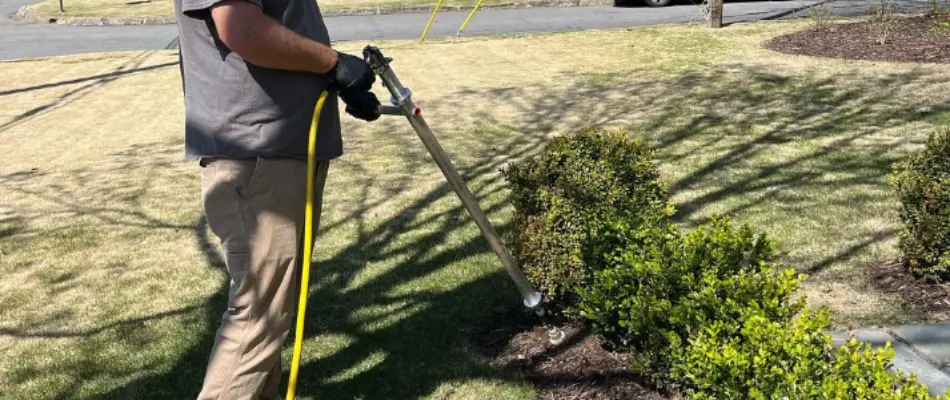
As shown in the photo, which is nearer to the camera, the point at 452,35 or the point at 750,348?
the point at 750,348

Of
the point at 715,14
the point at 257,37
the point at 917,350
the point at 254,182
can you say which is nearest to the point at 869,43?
the point at 715,14

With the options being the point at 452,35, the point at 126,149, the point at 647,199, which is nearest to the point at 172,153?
the point at 126,149

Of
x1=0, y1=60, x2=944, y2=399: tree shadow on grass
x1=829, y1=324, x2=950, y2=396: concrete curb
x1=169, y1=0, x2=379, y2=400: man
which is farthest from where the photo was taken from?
x1=0, y1=60, x2=944, y2=399: tree shadow on grass

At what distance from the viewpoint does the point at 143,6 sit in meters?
24.0

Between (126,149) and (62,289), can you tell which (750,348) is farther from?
(126,149)

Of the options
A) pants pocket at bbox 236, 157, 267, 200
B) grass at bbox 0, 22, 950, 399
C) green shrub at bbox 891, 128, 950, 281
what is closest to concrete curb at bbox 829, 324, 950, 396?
grass at bbox 0, 22, 950, 399

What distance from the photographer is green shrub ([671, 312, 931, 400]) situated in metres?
2.21

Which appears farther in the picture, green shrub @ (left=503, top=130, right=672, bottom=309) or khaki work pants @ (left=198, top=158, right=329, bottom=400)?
green shrub @ (left=503, top=130, right=672, bottom=309)

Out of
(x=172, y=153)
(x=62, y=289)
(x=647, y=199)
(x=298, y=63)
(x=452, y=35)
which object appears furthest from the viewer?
(x=452, y=35)

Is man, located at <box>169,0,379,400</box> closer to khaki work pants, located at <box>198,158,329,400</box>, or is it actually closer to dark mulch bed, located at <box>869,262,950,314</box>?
khaki work pants, located at <box>198,158,329,400</box>

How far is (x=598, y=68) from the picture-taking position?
11.1 metres

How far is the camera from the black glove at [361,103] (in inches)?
107

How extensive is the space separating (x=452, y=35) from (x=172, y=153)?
9024 millimetres

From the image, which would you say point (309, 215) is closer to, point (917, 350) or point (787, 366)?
point (787, 366)
